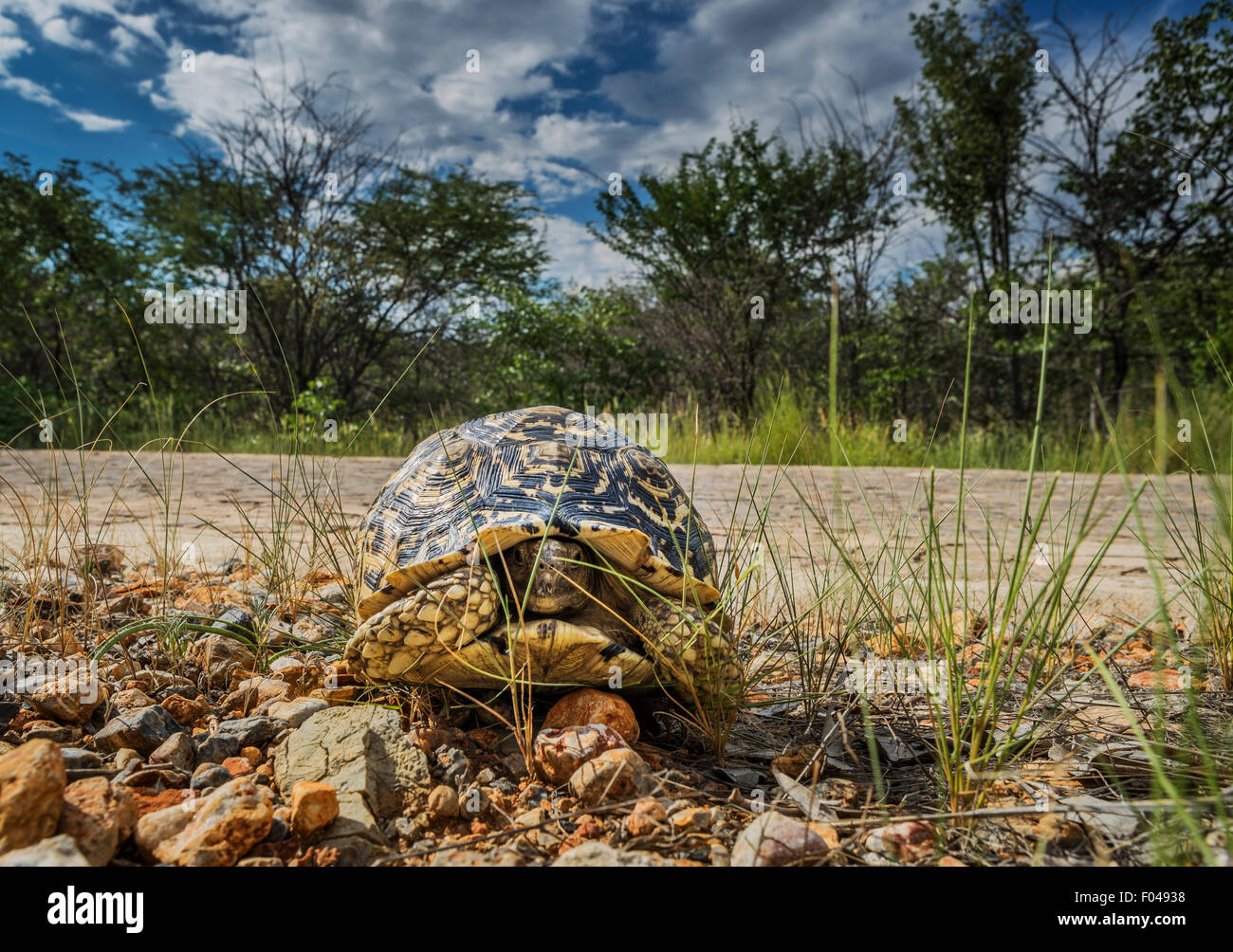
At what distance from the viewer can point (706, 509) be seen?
185 inches

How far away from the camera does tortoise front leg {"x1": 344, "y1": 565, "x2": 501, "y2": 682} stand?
1660 millimetres

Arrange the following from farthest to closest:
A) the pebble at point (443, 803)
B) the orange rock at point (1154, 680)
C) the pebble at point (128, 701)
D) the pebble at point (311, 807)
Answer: the orange rock at point (1154, 680) < the pebble at point (128, 701) < the pebble at point (443, 803) < the pebble at point (311, 807)

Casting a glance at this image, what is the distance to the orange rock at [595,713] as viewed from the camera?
66.6 inches

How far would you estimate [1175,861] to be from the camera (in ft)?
3.41

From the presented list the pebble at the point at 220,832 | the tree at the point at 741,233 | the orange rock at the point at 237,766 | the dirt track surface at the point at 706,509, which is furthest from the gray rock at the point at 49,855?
the tree at the point at 741,233

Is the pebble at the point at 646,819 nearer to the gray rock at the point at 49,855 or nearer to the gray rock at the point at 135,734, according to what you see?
the gray rock at the point at 49,855

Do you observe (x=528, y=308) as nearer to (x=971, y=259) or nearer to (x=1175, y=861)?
(x=971, y=259)

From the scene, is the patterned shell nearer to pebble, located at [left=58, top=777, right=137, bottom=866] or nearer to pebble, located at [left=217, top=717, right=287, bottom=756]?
pebble, located at [left=217, top=717, right=287, bottom=756]

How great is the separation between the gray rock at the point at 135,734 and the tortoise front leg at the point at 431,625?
44cm

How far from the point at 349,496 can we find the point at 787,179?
16049mm

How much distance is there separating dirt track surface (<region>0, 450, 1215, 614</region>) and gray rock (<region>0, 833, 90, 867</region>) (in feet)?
4.31

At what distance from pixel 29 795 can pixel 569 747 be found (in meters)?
0.91

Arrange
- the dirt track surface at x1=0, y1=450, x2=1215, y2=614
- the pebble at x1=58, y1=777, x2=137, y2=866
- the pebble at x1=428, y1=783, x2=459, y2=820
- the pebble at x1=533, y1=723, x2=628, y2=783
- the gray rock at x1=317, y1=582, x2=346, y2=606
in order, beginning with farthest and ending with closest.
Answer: the gray rock at x1=317, y1=582, x2=346, y2=606 → the dirt track surface at x1=0, y1=450, x2=1215, y2=614 → the pebble at x1=533, y1=723, x2=628, y2=783 → the pebble at x1=428, y1=783, x2=459, y2=820 → the pebble at x1=58, y1=777, x2=137, y2=866

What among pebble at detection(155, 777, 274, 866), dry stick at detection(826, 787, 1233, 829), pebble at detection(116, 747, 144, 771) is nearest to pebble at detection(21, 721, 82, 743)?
pebble at detection(116, 747, 144, 771)
